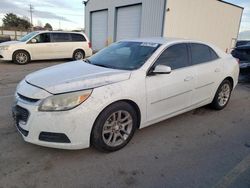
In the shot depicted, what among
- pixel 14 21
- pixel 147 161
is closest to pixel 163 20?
pixel 147 161

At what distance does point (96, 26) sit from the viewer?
803 inches

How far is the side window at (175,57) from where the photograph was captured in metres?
3.54

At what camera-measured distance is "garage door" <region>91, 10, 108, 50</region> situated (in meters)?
19.2

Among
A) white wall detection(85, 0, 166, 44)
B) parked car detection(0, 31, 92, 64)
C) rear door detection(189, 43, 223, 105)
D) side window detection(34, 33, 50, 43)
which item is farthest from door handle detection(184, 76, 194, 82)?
white wall detection(85, 0, 166, 44)

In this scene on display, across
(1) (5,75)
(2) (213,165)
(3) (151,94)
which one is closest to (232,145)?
(2) (213,165)

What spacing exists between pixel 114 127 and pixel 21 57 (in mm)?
9469

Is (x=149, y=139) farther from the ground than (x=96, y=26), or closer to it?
closer to it

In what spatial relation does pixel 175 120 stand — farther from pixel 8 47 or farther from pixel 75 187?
pixel 8 47

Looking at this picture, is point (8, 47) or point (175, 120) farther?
point (8, 47)

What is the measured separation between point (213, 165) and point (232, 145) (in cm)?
77

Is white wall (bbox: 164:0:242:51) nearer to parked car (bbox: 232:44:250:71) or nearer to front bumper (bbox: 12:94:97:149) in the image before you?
parked car (bbox: 232:44:250:71)

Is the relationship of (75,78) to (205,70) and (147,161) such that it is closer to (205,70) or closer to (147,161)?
(147,161)

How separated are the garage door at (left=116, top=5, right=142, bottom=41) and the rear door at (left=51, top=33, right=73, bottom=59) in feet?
19.5

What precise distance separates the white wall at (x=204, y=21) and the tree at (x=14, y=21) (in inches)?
2367
